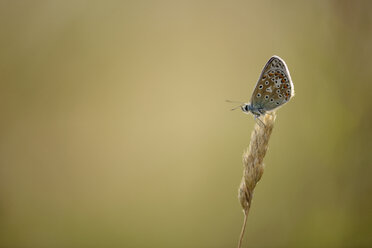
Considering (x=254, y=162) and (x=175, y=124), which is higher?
(x=175, y=124)

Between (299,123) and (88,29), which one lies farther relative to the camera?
(299,123)

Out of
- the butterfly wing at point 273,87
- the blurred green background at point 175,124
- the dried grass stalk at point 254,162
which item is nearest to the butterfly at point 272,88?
the butterfly wing at point 273,87

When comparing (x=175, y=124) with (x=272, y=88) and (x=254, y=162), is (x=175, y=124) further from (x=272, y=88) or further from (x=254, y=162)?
(x=254, y=162)

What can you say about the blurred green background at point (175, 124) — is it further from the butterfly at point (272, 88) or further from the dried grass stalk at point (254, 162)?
the dried grass stalk at point (254, 162)

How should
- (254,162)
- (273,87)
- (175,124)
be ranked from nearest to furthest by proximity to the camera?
(254,162) → (273,87) → (175,124)

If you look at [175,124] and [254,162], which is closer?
[254,162]

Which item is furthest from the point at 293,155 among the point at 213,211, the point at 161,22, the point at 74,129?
the point at 74,129

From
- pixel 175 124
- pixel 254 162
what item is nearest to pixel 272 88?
pixel 254 162

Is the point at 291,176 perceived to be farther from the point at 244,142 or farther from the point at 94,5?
the point at 94,5
